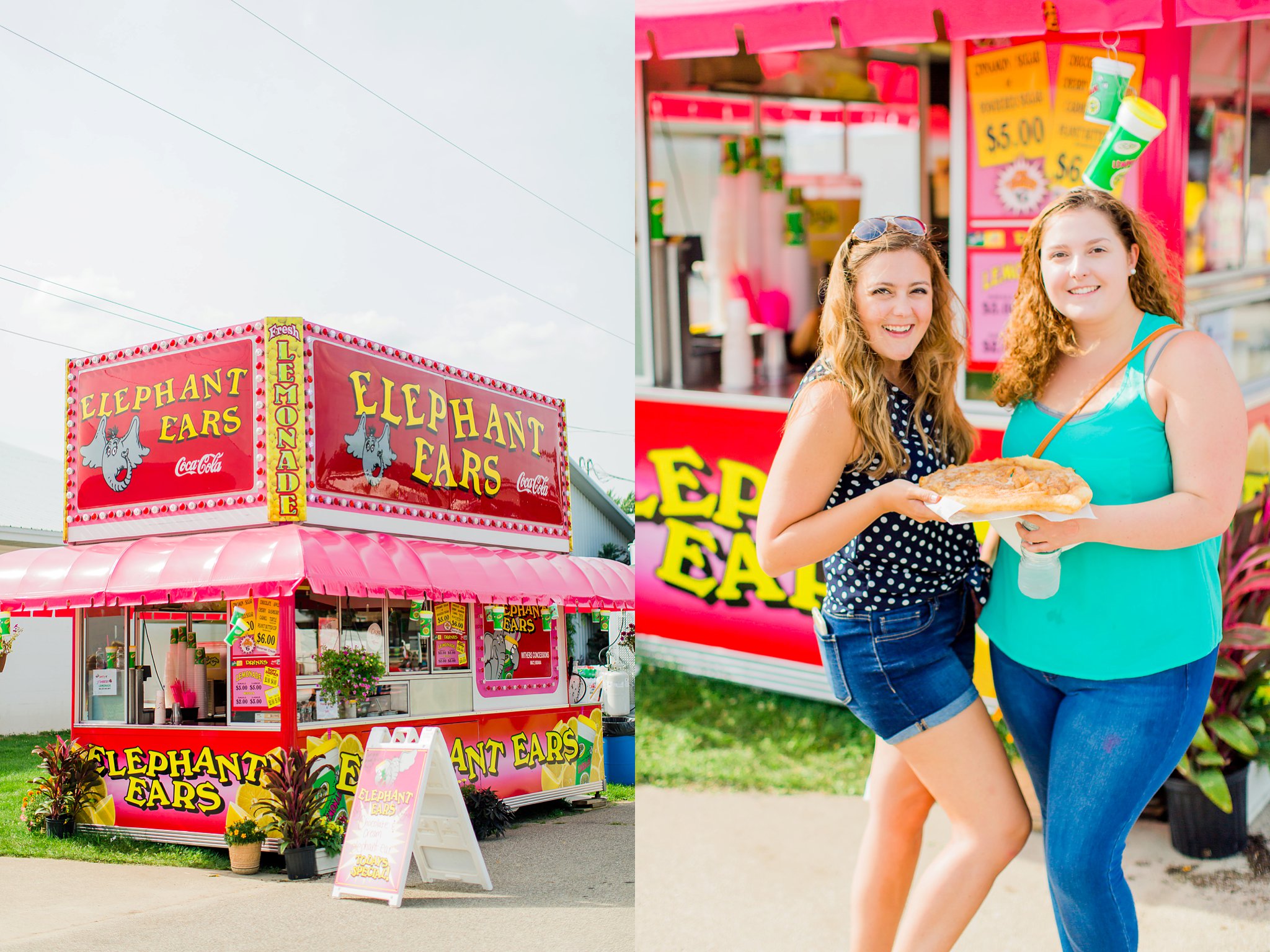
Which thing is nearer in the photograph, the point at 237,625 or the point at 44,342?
the point at 44,342

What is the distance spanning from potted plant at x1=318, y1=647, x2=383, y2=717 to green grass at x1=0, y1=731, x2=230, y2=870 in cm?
77

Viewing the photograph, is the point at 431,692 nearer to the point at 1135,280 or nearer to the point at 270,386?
the point at 270,386

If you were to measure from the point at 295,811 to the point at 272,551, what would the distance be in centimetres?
110

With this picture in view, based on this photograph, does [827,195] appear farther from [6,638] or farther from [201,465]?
[6,638]

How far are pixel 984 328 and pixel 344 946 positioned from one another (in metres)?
3.24

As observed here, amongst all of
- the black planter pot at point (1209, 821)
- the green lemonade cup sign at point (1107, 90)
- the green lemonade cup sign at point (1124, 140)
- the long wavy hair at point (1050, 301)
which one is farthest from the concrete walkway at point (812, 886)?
the green lemonade cup sign at point (1107, 90)

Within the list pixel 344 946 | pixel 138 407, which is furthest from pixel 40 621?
pixel 344 946

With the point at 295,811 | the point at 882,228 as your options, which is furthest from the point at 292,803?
the point at 882,228

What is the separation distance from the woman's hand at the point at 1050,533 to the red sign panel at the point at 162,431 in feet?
9.25

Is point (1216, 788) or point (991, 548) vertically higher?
point (991, 548)

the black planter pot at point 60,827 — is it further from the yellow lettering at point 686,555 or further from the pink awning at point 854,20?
the pink awning at point 854,20

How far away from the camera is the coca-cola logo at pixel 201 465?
3.84 m

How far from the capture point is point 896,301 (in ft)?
5.86

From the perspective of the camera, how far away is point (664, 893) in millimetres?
3488
